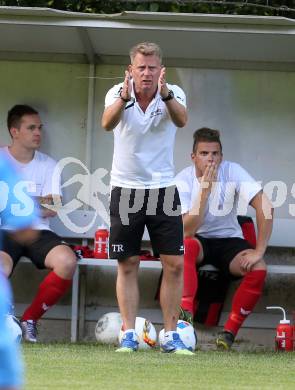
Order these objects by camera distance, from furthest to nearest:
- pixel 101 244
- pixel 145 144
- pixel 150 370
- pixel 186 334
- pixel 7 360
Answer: pixel 101 244 → pixel 186 334 → pixel 145 144 → pixel 150 370 → pixel 7 360

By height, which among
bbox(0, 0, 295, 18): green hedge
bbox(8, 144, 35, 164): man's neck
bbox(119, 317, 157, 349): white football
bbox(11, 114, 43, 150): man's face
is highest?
bbox(0, 0, 295, 18): green hedge

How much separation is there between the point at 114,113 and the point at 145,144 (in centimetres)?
33

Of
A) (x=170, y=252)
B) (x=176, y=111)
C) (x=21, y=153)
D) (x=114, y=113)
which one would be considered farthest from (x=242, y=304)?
(x=21, y=153)

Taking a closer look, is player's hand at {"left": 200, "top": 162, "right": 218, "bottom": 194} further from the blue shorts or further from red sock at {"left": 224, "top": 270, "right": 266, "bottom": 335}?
the blue shorts

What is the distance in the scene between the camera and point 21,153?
891 cm

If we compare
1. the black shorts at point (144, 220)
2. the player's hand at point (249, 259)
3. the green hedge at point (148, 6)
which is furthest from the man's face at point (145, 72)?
the green hedge at point (148, 6)

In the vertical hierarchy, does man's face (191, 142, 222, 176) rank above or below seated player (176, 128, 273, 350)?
above

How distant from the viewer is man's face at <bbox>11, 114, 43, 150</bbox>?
8867mm

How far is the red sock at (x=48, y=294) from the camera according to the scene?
26.5 feet

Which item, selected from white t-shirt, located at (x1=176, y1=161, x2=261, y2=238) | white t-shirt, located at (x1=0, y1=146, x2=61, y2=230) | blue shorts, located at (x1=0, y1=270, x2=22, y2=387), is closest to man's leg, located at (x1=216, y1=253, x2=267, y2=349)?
white t-shirt, located at (x1=176, y1=161, x2=261, y2=238)

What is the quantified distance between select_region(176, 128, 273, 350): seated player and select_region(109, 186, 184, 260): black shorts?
1011mm

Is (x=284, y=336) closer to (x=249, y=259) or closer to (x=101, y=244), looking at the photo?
(x=249, y=259)

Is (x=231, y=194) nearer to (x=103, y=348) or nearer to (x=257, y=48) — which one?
(x=257, y=48)

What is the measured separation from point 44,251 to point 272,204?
1979 mm
